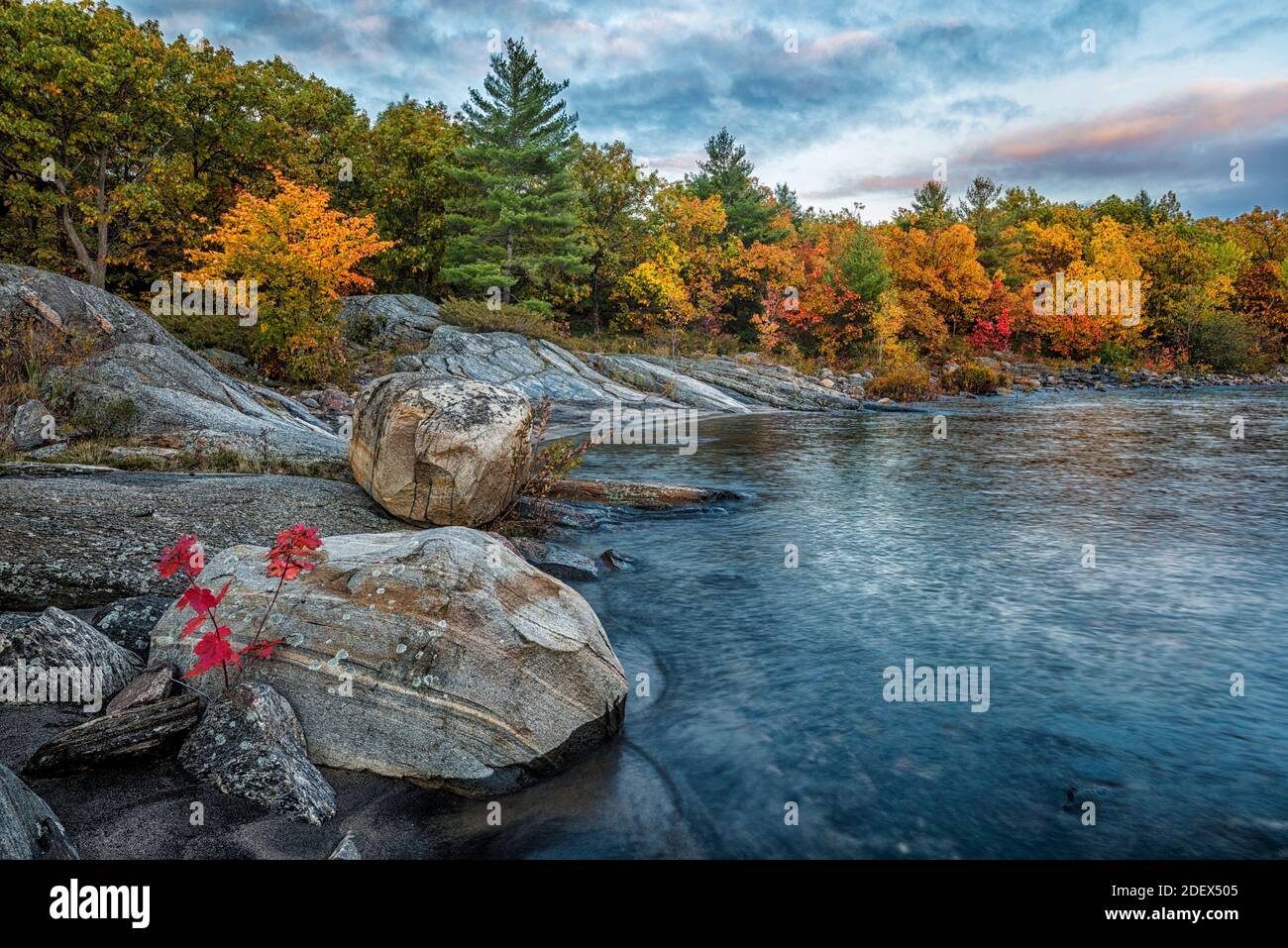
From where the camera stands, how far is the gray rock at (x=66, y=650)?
5.09 meters

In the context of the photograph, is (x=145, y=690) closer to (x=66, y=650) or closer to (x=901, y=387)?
(x=66, y=650)

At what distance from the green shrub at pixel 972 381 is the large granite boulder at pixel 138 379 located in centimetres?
4302

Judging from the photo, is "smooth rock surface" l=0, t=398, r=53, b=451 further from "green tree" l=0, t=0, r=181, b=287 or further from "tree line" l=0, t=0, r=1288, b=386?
"green tree" l=0, t=0, r=181, b=287

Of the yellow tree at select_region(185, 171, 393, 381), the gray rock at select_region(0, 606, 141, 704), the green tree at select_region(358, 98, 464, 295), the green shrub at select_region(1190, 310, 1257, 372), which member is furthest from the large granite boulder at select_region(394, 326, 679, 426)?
the green shrub at select_region(1190, 310, 1257, 372)

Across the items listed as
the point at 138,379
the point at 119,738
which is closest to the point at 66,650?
the point at 119,738

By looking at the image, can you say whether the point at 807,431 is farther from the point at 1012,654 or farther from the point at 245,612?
the point at 245,612

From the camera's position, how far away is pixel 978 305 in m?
63.0

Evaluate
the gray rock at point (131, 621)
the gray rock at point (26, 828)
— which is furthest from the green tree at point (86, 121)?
the gray rock at point (26, 828)

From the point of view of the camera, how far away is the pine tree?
131 ft

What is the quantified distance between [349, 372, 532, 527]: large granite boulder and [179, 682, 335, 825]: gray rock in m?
5.02

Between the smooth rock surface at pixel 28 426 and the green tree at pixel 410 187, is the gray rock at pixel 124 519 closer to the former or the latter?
the smooth rock surface at pixel 28 426

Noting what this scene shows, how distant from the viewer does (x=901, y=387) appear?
43469 millimetres

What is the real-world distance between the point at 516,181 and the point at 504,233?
327cm

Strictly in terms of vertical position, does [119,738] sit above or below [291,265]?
below
